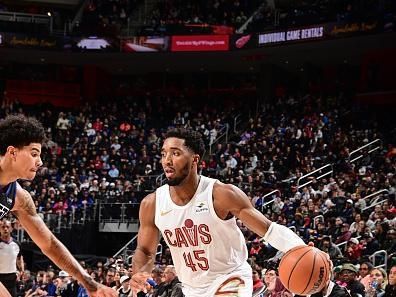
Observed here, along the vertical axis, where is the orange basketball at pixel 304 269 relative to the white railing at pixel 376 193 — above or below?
above

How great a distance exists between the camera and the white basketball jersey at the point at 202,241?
18.3ft

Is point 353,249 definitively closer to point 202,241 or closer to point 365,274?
point 365,274

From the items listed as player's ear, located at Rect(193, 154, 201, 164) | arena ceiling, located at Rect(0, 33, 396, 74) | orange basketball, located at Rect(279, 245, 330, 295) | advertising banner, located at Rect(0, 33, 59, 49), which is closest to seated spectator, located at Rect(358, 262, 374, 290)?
orange basketball, located at Rect(279, 245, 330, 295)

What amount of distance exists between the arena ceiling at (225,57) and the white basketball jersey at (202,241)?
64.9 feet

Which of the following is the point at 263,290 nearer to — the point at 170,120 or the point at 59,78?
the point at 170,120

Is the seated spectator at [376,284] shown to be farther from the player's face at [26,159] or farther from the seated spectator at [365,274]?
the player's face at [26,159]

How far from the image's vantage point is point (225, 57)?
29359mm

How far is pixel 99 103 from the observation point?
Result: 32000 mm

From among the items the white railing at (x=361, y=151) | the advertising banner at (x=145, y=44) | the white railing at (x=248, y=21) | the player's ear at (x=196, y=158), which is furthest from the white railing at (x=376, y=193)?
the advertising banner at (x=145, y=44)

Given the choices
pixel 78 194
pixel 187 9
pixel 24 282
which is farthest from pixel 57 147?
pixel 24 282

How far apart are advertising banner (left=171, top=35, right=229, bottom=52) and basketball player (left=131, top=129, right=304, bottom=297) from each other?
22.0 metres

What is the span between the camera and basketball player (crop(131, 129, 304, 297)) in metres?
5.52

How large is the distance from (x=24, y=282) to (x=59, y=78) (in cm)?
1743

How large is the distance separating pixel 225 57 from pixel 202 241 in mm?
24154
